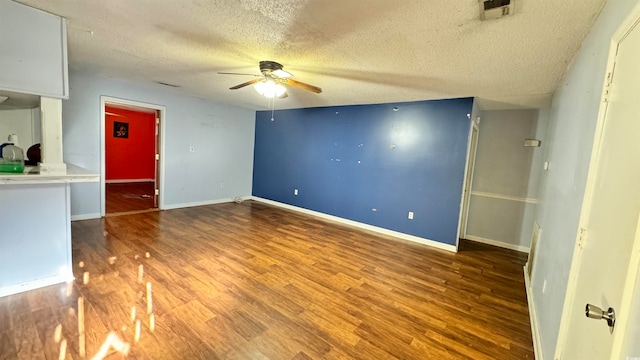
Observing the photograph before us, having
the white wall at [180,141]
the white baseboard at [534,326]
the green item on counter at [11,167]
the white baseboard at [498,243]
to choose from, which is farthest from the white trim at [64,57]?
the white baseboard at [498,243]

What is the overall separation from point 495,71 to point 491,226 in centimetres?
288

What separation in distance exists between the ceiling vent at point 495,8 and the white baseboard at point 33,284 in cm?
398

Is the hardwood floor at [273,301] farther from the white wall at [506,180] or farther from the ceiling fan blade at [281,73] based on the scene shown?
the ceiling fan blade at [281,73]

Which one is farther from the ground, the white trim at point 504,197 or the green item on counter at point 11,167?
the green item on counter at point 11,167

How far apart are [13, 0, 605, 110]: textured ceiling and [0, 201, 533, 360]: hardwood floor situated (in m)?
2.29

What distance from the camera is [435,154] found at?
4098mm

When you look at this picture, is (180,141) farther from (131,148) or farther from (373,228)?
(373,228)

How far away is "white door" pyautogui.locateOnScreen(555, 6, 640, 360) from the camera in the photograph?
2.74 feet

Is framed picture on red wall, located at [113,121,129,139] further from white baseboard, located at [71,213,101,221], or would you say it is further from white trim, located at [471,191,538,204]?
white trim, located at [471,191,538,204]

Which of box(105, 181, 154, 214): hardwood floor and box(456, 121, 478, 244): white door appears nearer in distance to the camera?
box(456, 121, 478, 244): white door

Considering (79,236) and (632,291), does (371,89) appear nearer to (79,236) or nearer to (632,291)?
(632,291)

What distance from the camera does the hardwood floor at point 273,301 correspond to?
1.83 meters

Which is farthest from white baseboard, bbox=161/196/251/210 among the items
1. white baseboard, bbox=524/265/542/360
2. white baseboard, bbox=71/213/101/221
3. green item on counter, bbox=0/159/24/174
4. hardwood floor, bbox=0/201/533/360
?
white baseboard, bbox=524/265/542/360

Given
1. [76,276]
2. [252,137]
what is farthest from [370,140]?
[76,276]
